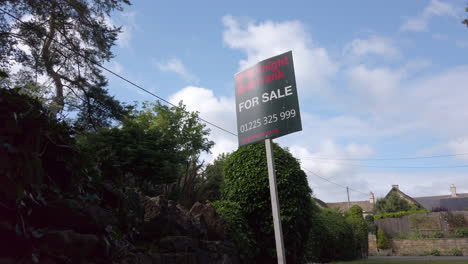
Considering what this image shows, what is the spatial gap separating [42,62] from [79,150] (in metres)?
11.2

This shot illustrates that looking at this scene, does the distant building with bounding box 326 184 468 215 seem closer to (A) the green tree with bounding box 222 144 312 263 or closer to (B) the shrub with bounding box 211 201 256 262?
(A) the green tree with bounding box 222 144 312 263

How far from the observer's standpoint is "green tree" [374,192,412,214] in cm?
4025

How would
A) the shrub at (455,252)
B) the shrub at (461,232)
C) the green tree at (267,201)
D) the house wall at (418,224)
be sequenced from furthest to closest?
1. the house wall at (418,224)
2. the shrub at (461,232)
3. the shrub at (455,252)
4. the green tree at (267,201)

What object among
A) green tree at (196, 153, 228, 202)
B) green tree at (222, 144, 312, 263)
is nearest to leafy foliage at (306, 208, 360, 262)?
green tree at (196, 153, 228, 202)

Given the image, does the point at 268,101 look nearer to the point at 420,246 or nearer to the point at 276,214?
the point at 276,214

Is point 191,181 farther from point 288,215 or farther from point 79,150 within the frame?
point 79,150

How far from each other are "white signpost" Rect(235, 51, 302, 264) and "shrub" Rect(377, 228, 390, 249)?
22.0 m

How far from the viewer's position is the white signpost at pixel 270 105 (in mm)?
6238

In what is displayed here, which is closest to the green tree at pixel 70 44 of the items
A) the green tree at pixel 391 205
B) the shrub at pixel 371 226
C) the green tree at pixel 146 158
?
the green tree at pixel 146 158

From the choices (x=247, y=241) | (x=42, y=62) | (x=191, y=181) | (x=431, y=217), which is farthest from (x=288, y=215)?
(x=431, y=217)

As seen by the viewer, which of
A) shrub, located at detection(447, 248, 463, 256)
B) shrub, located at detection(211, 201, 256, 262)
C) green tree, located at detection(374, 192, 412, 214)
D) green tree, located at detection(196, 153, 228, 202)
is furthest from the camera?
green tree, located at detection(374, 192, 412, 214)

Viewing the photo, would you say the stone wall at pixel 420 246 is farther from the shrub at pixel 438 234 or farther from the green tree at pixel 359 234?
the green tree at pixel 359 234

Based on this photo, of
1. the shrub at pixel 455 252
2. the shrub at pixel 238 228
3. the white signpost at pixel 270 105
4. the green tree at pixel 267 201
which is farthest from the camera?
the shrub at pixel 455 252

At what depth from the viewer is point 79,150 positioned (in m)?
3.68
